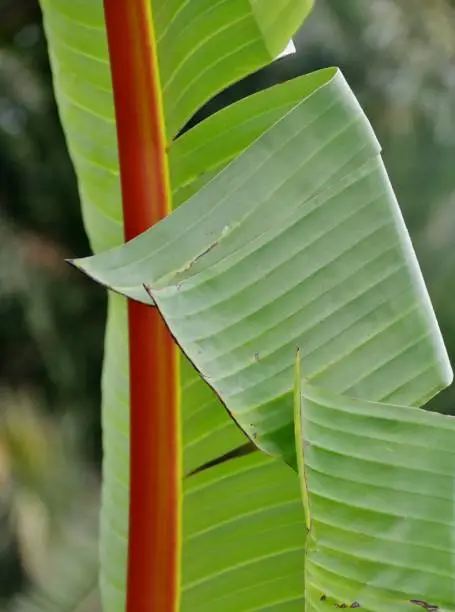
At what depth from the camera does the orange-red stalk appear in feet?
1.04

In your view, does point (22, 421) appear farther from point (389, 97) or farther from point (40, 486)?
point (389, 97)

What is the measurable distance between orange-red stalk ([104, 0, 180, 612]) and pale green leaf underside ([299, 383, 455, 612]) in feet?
0.35

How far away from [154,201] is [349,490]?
6.2 inches

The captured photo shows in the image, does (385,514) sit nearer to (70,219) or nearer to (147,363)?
(147,363)

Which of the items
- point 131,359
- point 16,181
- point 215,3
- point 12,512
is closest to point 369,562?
point 131,359

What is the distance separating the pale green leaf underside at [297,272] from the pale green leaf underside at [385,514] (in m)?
0.02

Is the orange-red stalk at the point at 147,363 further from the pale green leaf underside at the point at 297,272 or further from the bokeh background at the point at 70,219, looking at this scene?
the bokeh background at the point at 70,219

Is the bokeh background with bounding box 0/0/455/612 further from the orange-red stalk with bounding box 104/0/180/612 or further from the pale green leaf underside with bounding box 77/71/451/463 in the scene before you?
the pale green leaf underside with bounding box 77/71/451/463

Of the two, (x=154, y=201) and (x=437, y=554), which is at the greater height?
(x=154, y=201)

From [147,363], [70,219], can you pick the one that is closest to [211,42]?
[147,363]

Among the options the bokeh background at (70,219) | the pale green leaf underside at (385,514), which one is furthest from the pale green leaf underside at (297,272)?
the bokeh background at (70,219)

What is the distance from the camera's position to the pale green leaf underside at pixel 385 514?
240mm

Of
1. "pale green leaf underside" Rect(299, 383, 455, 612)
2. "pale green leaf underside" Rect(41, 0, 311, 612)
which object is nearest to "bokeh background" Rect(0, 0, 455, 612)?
"pale green leaf underside" Rect(41, 0, 311, 612)

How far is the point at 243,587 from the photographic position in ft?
1.14
